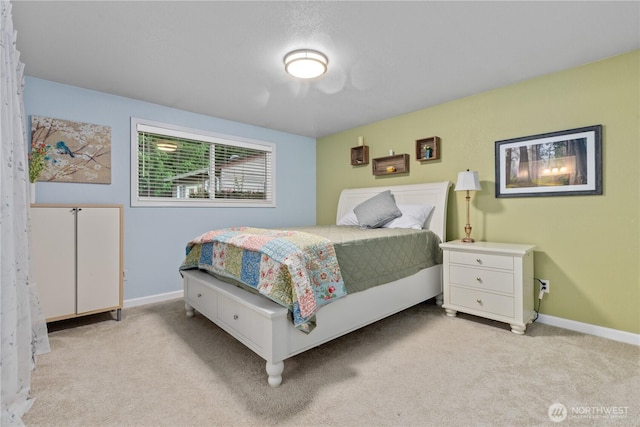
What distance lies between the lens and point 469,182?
2.88m

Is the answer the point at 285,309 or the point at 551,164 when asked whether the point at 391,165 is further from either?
the point at 285,309

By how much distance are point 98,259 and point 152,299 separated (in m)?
0.85

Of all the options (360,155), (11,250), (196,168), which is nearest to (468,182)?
(360,155)

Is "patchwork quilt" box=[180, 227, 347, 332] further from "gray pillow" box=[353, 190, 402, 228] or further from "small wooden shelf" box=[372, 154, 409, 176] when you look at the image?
"small wooden shelf" box=[372, 154, 409, 176]

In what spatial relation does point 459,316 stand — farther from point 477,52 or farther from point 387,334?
point 477,52

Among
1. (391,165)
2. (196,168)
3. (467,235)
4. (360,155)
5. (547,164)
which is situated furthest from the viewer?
(360,155)

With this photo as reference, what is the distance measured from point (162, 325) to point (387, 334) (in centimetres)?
197

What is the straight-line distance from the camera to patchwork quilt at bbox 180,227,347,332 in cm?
175

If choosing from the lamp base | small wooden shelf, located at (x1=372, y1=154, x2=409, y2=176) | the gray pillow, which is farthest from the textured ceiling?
the lamp base

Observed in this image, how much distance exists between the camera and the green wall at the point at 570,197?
2.29 metres

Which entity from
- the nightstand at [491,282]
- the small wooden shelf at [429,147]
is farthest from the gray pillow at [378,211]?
the nightstand at [491,282]

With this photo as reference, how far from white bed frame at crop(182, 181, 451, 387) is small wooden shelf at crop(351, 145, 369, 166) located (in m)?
1.06

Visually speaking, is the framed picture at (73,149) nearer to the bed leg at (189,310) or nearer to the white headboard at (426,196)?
the bed leg at (189,310)

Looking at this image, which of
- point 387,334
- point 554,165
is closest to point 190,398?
point 387,334
